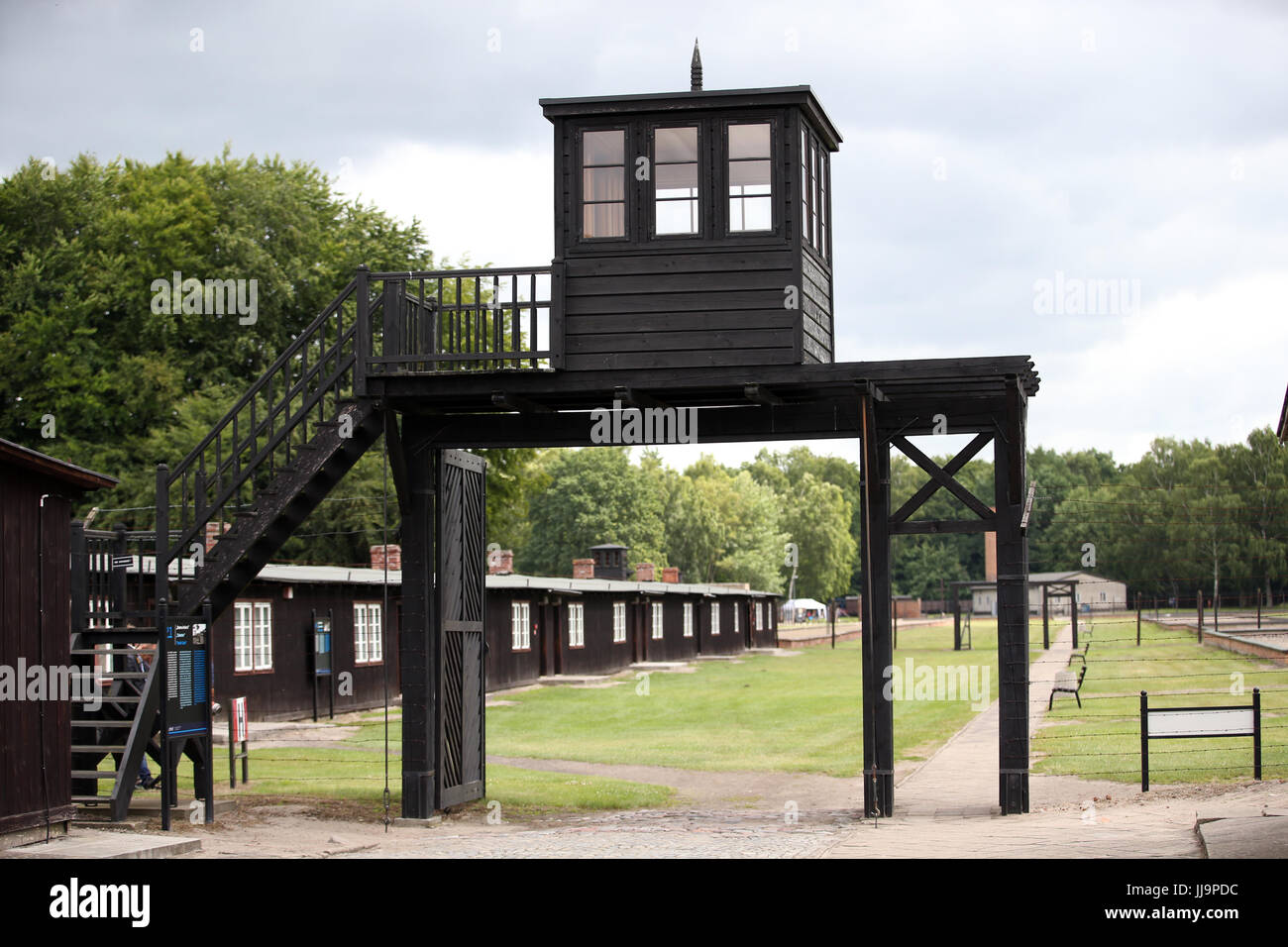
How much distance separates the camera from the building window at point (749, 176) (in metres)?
15.4

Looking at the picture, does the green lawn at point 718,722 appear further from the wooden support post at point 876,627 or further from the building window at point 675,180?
the building window at point 675,180

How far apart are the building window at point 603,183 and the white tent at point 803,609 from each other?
99146 mm

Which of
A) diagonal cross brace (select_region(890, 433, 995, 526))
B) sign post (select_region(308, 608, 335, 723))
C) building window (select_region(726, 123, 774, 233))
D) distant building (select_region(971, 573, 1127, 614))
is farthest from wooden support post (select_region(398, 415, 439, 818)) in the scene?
distant building (select_region(971, 573, 1127, 614))

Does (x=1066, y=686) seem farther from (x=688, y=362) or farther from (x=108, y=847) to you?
(x=108, y=847)

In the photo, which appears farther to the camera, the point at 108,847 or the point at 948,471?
the point at 948,471

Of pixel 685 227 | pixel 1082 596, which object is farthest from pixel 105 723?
pixel 1082 596

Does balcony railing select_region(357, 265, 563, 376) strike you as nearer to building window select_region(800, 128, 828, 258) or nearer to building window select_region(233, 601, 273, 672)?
building window select_region(800, 128, 828, 258)

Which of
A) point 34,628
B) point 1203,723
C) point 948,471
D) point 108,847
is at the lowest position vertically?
point 108,847

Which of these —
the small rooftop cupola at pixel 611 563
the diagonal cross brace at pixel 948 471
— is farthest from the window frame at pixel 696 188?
the small rooftop cupola at pixel 611 563

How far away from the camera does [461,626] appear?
17.6 metres

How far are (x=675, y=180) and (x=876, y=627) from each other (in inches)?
215

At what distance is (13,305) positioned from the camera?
47.4m

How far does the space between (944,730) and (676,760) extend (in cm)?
651

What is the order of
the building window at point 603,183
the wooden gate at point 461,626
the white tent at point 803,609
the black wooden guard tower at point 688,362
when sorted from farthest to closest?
the white tent at point 803,609
the wooden gate at point 461,626
the building window at point 603,183
the black wooden guard tower at point 688,362
